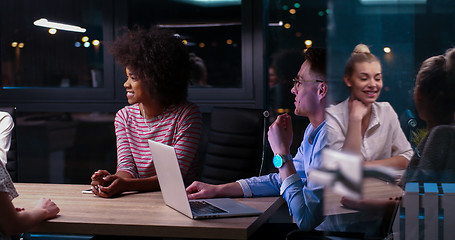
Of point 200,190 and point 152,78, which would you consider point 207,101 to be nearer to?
point 152,78

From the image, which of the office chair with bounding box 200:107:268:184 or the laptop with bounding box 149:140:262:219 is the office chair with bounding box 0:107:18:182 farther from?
the laptop with bounding box 149:140:262:219

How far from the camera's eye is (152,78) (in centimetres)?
269

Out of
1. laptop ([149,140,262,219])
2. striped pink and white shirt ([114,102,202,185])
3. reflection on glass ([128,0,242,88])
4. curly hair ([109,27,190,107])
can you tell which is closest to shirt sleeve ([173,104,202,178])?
striped pink and white shirt ([114,102,202,185])

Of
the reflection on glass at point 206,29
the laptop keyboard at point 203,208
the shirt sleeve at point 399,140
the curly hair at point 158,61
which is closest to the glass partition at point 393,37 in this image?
the shirt sleeve at point 399,140

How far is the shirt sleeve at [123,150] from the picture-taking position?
2.50 metres

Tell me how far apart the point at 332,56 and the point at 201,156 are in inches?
140

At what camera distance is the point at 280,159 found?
5.63ft

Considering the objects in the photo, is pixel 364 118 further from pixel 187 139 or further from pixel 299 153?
pixel 187 139

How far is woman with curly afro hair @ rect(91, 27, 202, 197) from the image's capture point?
2533 mm

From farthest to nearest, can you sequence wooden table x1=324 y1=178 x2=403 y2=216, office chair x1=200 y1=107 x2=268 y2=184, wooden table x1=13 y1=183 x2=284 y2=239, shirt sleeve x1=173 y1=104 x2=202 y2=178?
office chair x1=200 y1=107 x2=268 y2=184, shirt sleeve x1=173 y1=104 x2=202 y2=178, wooden table x1=13 y1=183 x2=284 y2=239, wooden table x1=324 y1=178 x2=403 y2=216

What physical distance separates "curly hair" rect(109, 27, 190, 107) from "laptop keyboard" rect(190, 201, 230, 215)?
86 cm

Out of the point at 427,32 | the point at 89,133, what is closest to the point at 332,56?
the point at 427,32

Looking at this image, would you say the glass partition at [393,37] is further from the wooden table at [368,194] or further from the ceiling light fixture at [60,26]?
the ceiling light fixture at [60,26]

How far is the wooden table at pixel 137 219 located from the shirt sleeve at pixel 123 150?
0.38 m
